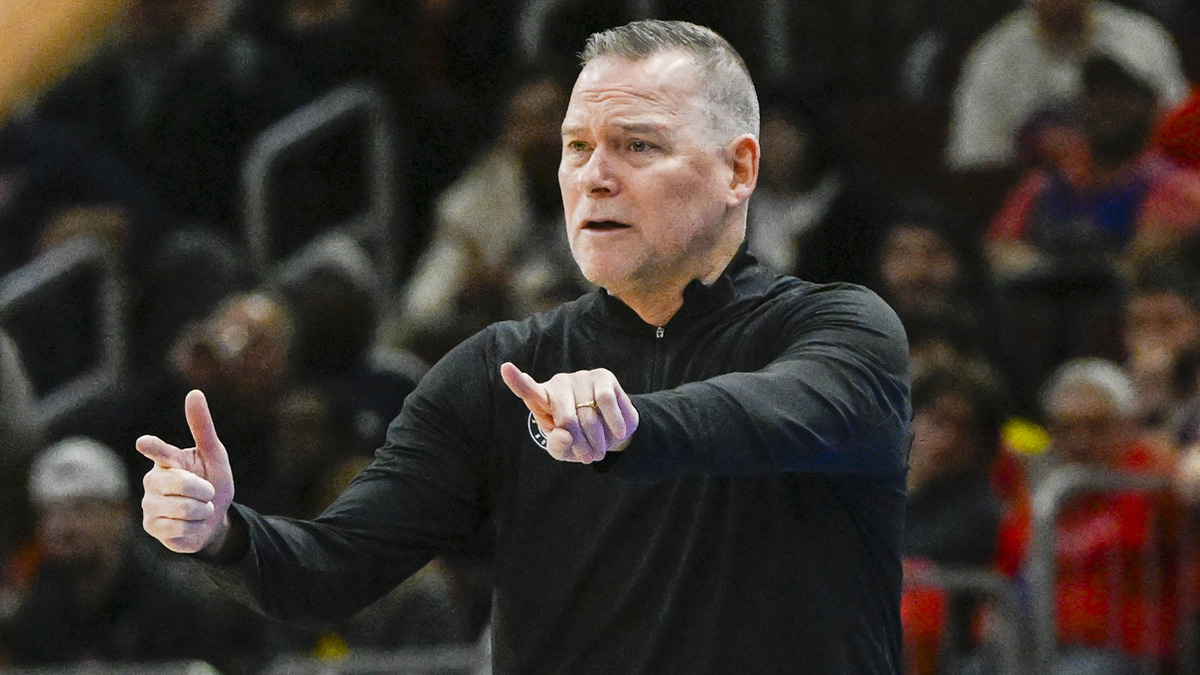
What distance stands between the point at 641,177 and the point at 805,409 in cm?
61

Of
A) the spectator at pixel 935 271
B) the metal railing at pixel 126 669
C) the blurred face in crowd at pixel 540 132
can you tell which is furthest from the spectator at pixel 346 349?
the spectator at pixel 935 271

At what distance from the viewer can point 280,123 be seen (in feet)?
30.3

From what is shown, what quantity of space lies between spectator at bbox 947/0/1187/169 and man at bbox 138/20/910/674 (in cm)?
545

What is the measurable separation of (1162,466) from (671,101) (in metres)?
3.83

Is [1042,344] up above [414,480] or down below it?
below

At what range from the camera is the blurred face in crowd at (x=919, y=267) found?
739 cm

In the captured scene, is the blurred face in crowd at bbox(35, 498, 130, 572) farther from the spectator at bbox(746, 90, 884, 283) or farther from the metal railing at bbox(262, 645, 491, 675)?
the spectator at bbox(746, 90, 884, 283)

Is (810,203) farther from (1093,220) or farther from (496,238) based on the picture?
(496,238)

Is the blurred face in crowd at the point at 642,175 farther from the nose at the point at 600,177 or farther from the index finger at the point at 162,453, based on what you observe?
the index finger at the point at 162,453

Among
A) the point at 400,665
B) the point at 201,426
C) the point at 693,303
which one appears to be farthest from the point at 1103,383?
the point at 201,426

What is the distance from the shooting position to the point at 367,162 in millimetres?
9406

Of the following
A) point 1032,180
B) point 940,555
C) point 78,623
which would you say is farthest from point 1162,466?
point 78,623

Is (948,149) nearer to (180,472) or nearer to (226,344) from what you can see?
(226,344)

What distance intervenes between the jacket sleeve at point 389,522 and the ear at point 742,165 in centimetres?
53
